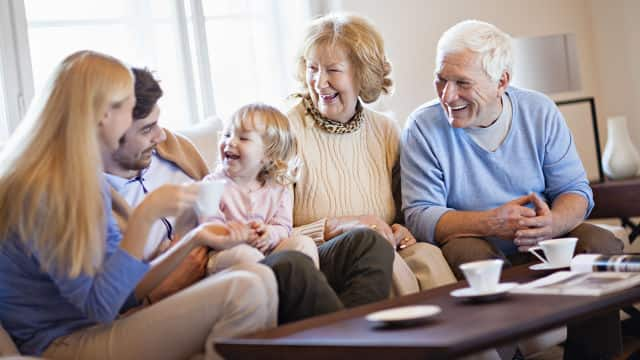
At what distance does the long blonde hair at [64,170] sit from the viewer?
85.4 inches

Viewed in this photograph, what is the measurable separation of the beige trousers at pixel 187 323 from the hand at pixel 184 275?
1.09ft

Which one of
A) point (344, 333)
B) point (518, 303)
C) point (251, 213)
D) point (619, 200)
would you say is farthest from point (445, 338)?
point (619, 200)

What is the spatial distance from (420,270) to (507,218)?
30 cm

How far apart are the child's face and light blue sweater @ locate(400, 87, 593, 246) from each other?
0.51m

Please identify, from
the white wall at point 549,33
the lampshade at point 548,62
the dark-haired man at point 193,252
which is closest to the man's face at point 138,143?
the dark-haired man at point 193,252

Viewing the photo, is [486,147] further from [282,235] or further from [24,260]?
[24,260]

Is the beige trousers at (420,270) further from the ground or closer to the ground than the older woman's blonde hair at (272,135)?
closer to the ground

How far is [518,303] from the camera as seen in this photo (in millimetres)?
Answer: 2170

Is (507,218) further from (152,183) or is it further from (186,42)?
(186,42)

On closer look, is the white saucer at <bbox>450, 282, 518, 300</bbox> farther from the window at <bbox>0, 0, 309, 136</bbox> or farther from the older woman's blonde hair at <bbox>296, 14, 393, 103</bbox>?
the window at <bbox>0, 0, 309, 136</bbox>

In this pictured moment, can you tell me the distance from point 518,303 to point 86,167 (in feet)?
2.99

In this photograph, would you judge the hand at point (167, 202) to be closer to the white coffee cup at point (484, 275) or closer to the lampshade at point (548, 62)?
the white coffee cup at point (484, 275)

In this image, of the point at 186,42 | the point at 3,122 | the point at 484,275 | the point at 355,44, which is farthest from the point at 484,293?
the point at 186,42

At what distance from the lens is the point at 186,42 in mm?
4348
